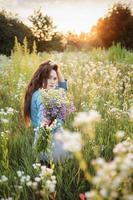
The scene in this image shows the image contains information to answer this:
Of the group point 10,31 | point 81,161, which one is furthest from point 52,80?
point 10,31

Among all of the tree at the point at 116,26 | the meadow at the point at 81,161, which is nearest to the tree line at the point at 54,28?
the tree at the point at 116,26

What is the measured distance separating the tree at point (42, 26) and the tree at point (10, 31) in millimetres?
781

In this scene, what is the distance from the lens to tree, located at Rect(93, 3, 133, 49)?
90.7 ft

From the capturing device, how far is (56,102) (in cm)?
349

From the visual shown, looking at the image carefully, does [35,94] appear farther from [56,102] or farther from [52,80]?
[56,102]

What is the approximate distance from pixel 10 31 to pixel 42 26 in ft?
16.6

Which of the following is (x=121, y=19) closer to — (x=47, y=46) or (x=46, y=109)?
(x=47, y=46)

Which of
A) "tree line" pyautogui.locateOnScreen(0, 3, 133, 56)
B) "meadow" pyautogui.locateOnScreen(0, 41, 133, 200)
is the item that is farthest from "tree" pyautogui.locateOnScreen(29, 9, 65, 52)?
"meadow" pyautogui.locateOnScreen(0, 41, 133, 200)

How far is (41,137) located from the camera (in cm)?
331

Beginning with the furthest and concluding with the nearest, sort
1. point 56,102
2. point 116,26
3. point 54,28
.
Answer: point 54,28, point 116,26, point 56,102

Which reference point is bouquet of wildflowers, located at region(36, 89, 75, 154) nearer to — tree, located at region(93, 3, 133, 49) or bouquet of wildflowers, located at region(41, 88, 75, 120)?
bouquet of wildflowers, located at region(41, 88, 75, 120)

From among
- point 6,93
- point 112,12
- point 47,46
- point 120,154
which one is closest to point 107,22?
point 112,12

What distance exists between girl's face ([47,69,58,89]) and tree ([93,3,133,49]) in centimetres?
2295

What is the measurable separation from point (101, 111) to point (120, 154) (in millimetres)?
3333
